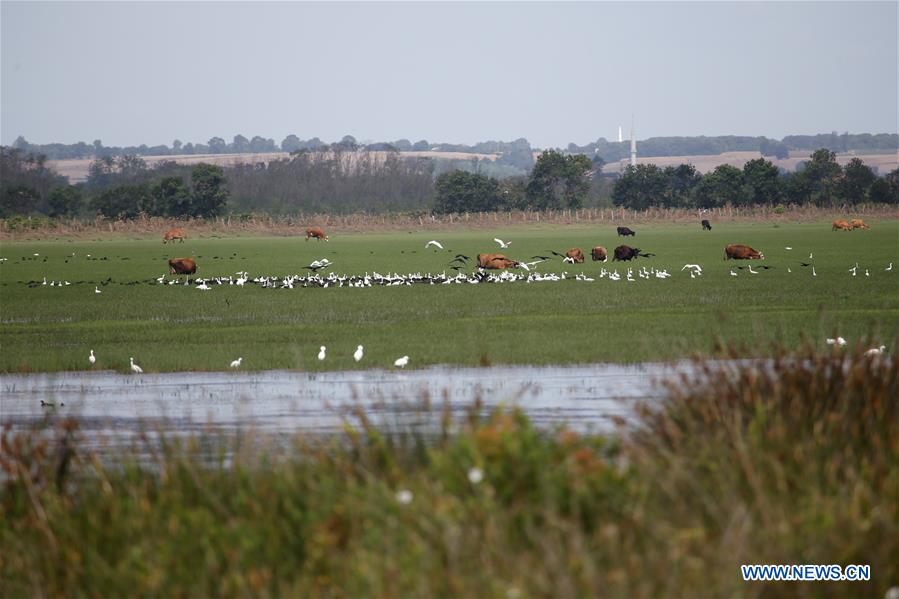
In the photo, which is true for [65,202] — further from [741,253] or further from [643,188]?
[741,253]

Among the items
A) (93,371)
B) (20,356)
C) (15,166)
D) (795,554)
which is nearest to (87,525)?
(795,554)

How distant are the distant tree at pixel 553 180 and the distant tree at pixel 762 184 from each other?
16.2m

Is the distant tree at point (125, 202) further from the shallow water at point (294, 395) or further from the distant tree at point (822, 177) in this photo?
the shallow water at point (294, 395)

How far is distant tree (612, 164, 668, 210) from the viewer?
416 feet

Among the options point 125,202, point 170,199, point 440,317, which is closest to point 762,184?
point 170,199

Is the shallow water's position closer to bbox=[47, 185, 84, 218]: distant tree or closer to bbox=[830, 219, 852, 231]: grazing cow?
bbox=[830, 219, 852, 231]: grazing cow

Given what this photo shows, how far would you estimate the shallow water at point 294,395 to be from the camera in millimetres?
16094

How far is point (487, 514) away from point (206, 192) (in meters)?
114

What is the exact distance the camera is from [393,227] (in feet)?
372

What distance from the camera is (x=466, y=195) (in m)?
125

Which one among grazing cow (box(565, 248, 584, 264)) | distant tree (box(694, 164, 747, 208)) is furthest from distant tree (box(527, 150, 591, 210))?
grazing cow (box(565, 248, 584, 264))

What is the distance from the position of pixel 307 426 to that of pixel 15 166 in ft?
525

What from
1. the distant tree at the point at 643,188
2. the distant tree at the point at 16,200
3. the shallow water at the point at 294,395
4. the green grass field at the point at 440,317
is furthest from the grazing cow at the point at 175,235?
the shallow water at the point at 294,395

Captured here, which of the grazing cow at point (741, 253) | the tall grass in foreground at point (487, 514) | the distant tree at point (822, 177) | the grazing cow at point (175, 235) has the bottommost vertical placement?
the grazing cow at point (175, 235)
